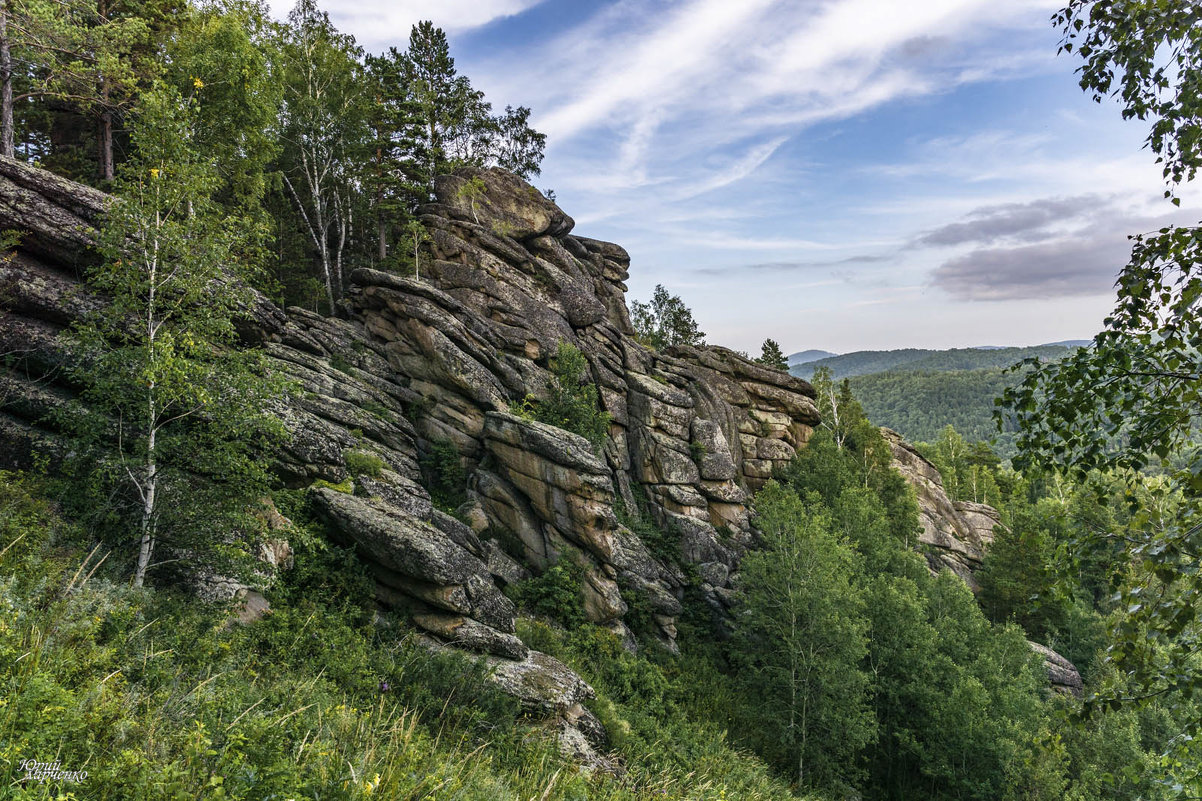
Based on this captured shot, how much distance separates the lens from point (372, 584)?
40.6 ft

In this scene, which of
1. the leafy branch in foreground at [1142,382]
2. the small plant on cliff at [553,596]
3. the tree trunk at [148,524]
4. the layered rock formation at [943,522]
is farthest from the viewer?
the layered rock formation at [943,522]

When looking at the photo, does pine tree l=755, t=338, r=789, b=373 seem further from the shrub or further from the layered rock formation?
the shrub

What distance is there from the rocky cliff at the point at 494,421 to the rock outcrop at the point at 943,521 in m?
0.33

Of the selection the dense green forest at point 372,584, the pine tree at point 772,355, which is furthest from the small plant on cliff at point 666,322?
the dense green forest at point 372,584

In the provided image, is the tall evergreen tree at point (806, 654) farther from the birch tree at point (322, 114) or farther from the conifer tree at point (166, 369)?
the birch tree at point (322, 114)

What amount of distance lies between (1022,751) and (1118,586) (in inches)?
772

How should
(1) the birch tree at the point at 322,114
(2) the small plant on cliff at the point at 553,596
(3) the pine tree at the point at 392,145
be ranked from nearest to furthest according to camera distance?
(2) the small plant on cliff at the point at 553,596 → (1) the birch tree at the point at 322,114 → (3) the pine tree at the point at 392,145

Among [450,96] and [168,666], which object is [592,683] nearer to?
[168,666]

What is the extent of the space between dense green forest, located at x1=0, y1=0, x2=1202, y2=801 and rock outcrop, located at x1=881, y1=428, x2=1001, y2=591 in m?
8.72

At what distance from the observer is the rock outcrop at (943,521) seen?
40.3 m

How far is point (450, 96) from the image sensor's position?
3812cm

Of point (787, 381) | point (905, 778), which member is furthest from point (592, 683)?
point (787, 381)

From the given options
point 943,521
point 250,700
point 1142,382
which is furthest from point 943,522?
point 250,700

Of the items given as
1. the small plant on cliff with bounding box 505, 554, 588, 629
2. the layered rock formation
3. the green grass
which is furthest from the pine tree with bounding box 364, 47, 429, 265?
the layered rock formation
